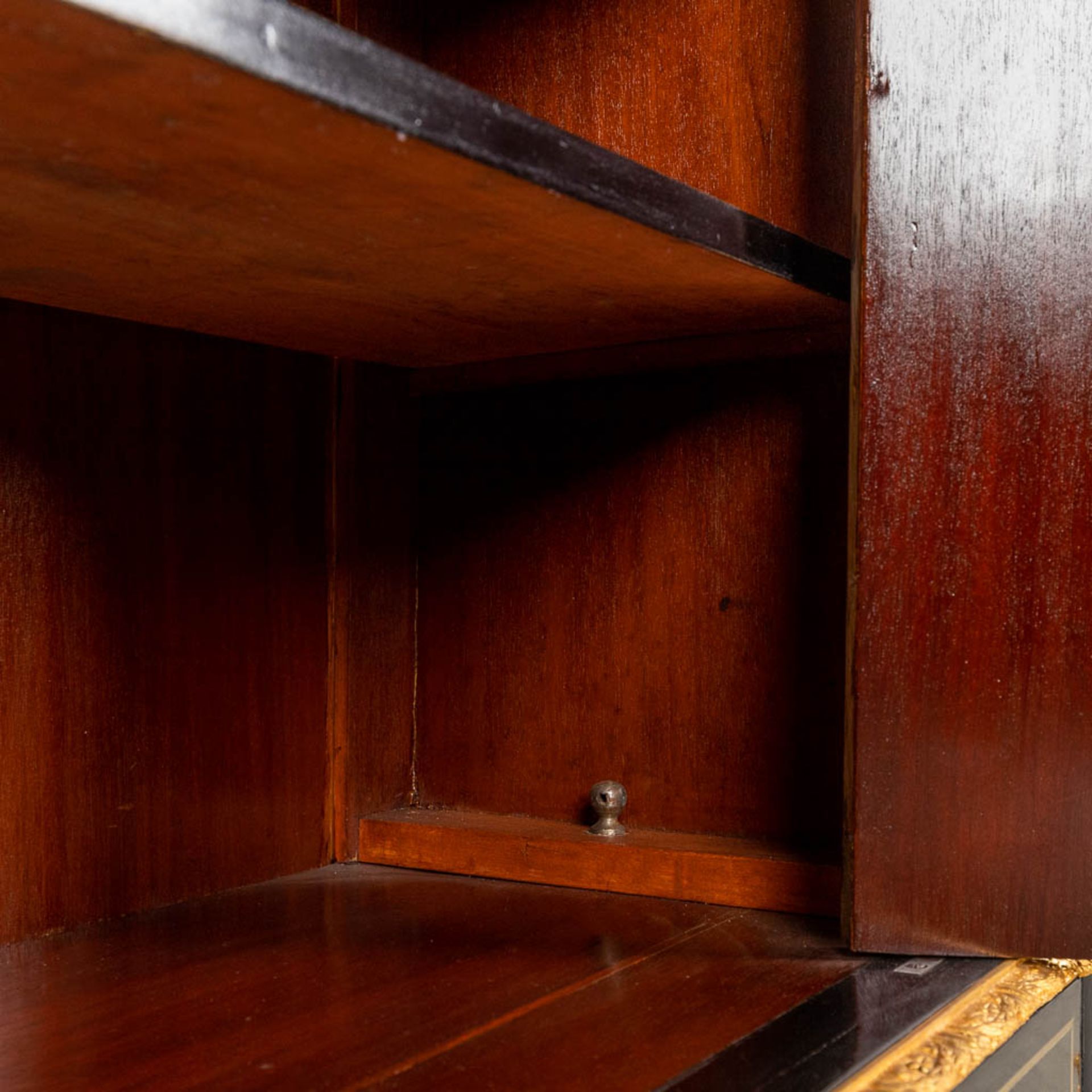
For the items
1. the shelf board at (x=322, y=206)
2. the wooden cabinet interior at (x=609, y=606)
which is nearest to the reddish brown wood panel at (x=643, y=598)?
A: the wooden cabinet interior at (x=609, y=606)

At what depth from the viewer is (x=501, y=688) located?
1270 mm

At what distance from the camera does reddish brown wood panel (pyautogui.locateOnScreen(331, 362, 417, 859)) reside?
4.08 feet

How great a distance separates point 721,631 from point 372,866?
406mm

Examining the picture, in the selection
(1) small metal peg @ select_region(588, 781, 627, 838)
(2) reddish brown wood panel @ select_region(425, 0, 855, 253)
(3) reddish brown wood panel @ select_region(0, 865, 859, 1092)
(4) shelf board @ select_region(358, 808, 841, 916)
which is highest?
(2) reddish brown wood panel @ select_region(425, 0, 855, 253)

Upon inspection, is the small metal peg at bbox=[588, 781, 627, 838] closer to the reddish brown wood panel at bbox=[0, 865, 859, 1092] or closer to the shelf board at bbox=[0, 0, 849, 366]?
the reddish brown wood panel at bbox=[0, 865, 859, 1092]

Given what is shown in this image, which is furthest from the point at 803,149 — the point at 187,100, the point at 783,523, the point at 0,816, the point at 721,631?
the point at 0,816

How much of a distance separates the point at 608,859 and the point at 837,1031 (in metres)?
0.39

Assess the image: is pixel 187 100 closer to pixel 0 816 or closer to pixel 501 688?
pixel 0 816

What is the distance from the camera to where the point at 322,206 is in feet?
2.29

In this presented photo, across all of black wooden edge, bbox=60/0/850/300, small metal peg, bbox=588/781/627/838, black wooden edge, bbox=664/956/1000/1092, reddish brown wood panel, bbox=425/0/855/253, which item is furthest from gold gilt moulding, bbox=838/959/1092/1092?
reddish brown wood panel, bbox=425/0/855/253

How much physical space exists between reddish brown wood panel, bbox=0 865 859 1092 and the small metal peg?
0.07m

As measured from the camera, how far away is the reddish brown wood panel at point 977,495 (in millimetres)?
885

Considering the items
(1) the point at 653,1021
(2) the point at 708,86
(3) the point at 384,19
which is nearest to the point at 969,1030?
(1) the point at 653,1021

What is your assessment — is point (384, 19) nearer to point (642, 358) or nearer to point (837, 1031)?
point (642, 358)
